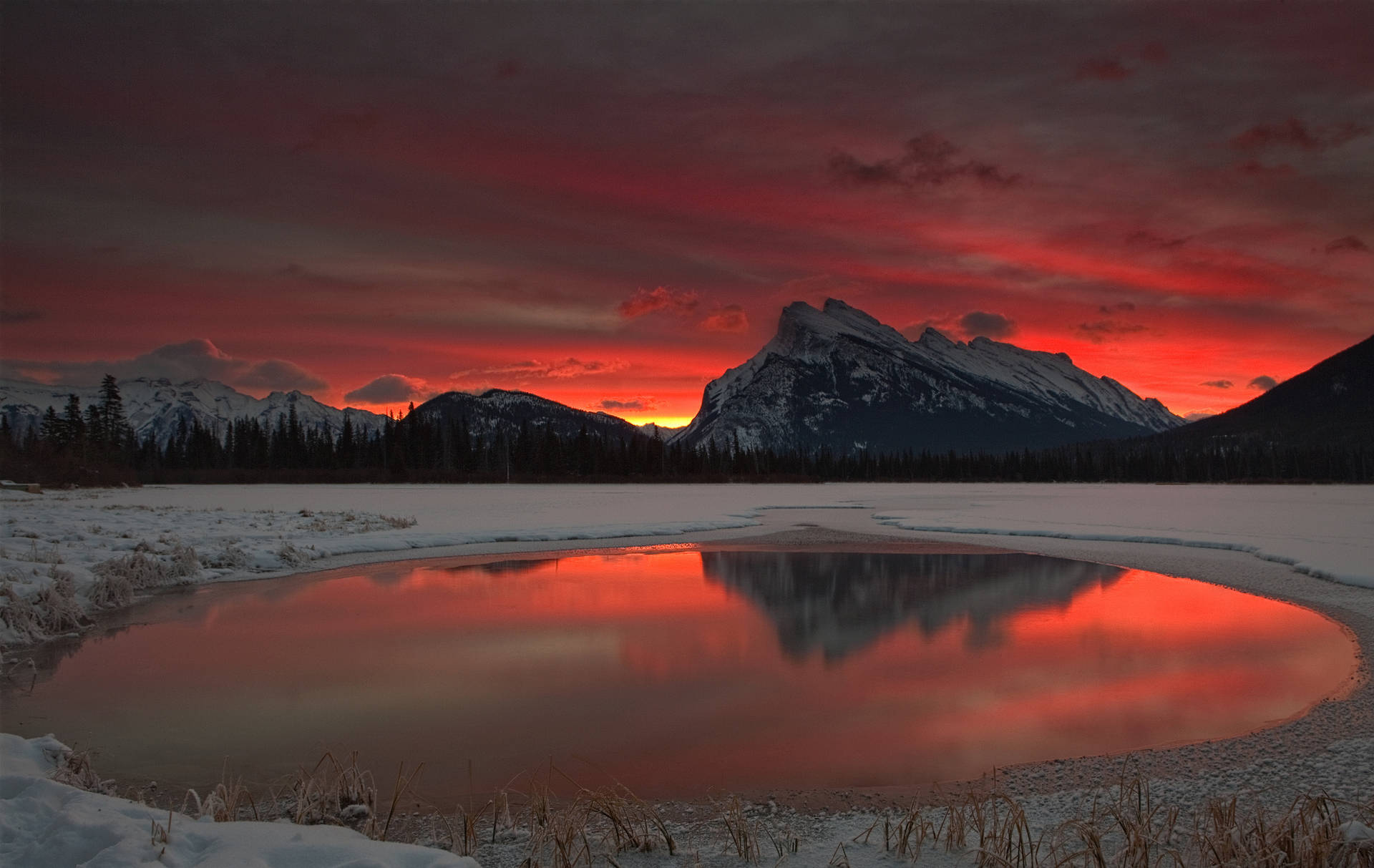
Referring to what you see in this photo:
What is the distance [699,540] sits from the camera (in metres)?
29.2

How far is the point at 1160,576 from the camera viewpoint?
18.7 meters

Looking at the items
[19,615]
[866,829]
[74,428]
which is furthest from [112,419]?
[866,829]

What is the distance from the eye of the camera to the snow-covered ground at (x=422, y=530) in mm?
15281

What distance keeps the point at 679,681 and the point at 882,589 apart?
8405mm

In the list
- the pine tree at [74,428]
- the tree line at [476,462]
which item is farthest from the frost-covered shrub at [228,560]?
the pine tree at [74,428]

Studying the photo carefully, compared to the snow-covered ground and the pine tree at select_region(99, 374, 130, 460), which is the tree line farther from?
the snow-covered ground

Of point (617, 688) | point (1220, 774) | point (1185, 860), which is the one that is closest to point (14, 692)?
point (617, 688)

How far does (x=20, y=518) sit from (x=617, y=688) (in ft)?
71.5

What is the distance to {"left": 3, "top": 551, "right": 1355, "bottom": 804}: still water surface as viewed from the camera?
7570 mm

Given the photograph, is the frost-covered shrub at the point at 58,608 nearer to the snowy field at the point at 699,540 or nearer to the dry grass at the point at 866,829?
the snowy field at the point at 699,540

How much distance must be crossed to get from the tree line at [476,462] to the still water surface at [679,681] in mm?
59885

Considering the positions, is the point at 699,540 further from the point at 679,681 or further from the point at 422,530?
the point at 679,681

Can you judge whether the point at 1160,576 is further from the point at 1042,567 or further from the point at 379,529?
the point at 379,529

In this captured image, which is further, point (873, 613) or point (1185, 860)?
point (873, 613)
